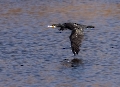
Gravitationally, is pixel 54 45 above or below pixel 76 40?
below

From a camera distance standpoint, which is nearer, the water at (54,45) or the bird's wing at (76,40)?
the water at (54,45)

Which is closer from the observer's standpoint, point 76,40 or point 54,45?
point 76,40

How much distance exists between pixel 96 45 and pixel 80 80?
5582 mm

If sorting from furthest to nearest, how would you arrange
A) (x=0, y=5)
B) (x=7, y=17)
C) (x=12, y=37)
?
(x=0, y=5)
(x=7, y=17)
(x=12, y=37)

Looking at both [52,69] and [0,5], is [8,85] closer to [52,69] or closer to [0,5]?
[52,69]

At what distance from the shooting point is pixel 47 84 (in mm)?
18516

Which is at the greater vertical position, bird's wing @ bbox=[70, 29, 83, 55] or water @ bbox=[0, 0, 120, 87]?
bird's wing @ bbox=[70, 29, 83, 55]

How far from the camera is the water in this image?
19328 mm

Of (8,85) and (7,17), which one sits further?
(7,17)

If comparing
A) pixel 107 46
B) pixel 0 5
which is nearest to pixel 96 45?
pixel 107 46

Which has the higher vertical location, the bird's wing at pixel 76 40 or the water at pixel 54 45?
the bird's wing at pixel 76 40

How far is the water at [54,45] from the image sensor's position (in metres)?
19.3

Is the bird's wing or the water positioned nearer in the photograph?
the water

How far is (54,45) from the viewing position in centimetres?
2469
